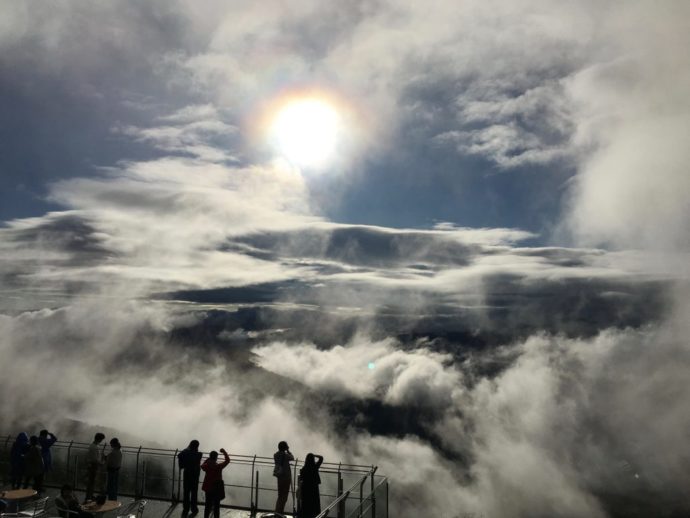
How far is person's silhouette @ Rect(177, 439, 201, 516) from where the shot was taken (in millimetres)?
12609

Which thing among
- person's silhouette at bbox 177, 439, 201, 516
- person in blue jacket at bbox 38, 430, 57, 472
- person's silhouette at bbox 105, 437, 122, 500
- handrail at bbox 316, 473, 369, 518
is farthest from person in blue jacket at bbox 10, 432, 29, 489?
handrail at bbox 316, 473, 369, 518

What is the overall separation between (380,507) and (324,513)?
21.5 feet

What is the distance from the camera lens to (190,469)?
12.8m

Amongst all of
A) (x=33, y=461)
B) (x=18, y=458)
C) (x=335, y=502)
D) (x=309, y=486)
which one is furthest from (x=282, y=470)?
(x=18, y=458)

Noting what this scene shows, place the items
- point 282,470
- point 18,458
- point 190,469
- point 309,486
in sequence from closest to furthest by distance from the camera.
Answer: point 309,486, point 282,470, point 190,469, point 18,458

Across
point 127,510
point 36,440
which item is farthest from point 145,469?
point 127,510

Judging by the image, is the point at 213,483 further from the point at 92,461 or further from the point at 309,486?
the point at 92,461

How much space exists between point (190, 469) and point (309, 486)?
11.0ft

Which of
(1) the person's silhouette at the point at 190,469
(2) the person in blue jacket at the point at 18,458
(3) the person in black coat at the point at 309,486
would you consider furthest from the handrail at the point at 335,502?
(2) the person in blue jacket at the point at 18,458

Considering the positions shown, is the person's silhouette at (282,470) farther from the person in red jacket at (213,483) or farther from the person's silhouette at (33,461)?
the person's silhouette at (33,461)

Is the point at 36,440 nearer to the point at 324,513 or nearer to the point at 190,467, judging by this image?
the point at 190,467

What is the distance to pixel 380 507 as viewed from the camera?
44.2ft

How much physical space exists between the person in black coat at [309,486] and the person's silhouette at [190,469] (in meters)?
2.89

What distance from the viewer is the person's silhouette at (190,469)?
12609 mm
